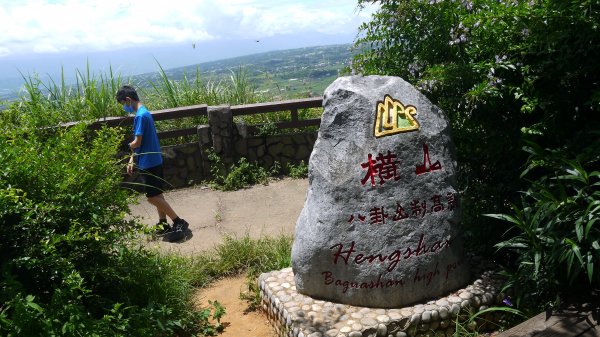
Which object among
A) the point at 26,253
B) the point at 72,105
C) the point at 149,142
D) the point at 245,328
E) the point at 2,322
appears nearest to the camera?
the point at 2,322

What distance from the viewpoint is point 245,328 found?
4.39 metres

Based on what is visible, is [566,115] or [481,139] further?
[481,139]

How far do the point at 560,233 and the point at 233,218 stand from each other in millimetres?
4300

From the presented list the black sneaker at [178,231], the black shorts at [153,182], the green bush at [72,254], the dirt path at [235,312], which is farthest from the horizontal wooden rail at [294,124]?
the green bush at [72,254]

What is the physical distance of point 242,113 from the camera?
8188 millimetres

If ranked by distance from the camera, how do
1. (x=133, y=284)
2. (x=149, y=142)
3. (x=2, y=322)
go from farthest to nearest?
(x=149, y=142) → (x=133, y=284) → (x=2, y=322)

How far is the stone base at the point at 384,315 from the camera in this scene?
3.66m

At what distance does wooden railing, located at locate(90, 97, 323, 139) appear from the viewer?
7.87 m

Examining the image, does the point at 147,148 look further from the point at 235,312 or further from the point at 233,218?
the point at 235,312

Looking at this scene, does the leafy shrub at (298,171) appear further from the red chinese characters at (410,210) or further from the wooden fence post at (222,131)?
the red chinese characters at (410,210)

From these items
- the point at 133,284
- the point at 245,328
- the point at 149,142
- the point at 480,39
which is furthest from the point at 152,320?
the point at 480,39

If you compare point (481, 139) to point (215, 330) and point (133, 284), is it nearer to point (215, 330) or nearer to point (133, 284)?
point (215, 330)

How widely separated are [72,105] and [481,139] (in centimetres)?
621

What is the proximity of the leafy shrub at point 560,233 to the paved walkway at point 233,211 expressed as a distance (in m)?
3.11
